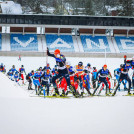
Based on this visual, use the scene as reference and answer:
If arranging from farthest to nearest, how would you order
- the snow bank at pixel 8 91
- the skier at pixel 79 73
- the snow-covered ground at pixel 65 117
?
the skier at pixel 79 73 → the snow bank at pixel 8 91 → the snow-covered ground at pixel 65 117

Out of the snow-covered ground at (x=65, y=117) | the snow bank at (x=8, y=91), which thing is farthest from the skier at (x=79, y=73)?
the snow-covered ground at (x=65, y=117)

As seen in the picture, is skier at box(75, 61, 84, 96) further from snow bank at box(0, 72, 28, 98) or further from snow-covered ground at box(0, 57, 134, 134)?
snow-covered ground at box(0, 57, 134, 134)

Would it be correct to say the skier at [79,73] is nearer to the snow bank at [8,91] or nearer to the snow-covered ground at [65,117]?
the snow bank at [8,91]

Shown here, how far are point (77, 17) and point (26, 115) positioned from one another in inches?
1356

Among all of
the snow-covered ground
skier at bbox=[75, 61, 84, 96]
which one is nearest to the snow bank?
the snow-covered ground

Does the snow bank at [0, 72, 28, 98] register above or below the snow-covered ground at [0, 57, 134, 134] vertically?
above

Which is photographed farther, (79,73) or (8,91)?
(79,73)

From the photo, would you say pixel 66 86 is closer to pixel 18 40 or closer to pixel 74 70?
pixel 74 70

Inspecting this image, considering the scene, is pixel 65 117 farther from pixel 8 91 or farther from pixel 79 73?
pixel 79 73

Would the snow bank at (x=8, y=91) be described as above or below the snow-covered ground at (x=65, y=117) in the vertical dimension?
above

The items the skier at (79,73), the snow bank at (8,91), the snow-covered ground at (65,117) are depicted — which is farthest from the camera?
the skier at (79,73)

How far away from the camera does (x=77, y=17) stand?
39.1 m

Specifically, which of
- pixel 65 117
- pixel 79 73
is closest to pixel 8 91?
pixel 65 117

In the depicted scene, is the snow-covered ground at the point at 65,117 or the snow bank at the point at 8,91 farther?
the snow bank at the point at 8,91
